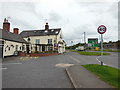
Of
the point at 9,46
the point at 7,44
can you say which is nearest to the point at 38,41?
the point at 9,46

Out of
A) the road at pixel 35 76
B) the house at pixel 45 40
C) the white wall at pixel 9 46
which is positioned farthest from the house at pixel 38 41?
the road at pixel 35 76

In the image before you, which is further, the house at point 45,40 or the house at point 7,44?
the house at point 45,40

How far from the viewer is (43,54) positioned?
21625 millimetres

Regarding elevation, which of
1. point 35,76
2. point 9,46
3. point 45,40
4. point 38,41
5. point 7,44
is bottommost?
point 35,76

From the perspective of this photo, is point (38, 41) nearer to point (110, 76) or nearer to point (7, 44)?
point (7, 44)

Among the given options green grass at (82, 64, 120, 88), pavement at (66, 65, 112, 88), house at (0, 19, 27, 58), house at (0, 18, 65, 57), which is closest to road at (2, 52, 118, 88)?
pavement at (66, 65, 112, 88)

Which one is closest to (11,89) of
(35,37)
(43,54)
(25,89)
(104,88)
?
(25,89)

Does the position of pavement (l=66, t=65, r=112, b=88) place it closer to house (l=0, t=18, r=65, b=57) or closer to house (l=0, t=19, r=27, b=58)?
house (l=0, t=19, r=27, b=58)

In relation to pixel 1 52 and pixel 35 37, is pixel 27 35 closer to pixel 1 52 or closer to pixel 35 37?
pixel 35 37

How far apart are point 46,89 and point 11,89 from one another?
1.62 meters

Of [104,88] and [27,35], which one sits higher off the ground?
[27,35]

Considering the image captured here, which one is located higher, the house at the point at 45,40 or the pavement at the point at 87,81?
the house at the point at 45,40

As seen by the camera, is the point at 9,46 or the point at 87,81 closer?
the point at 87,81

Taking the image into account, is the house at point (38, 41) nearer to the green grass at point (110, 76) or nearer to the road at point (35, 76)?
the road at point (35, 76)
